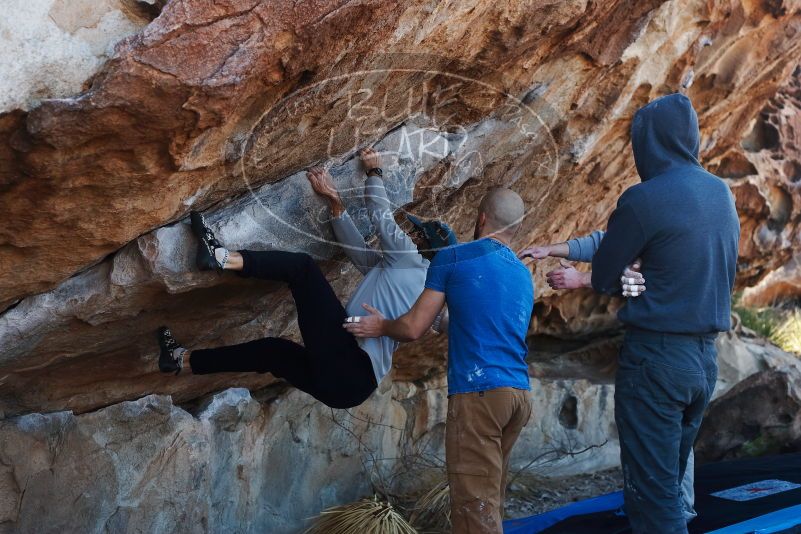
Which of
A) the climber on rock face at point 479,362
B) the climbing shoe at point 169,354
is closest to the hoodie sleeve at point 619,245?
the climber on rock face at point 479,362

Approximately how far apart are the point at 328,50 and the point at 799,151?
19.4ft

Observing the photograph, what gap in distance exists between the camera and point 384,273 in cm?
420

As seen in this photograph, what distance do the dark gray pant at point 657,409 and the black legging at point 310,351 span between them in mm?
1145

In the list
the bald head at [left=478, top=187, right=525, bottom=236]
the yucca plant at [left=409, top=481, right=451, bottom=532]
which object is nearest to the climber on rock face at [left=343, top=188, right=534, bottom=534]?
the bald head at [left=478, top=187, right=525, bottom=236]

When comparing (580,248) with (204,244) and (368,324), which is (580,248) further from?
(204,244)

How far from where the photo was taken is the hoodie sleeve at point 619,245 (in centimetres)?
356

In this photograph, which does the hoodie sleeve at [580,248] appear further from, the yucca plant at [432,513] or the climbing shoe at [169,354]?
the yucca plant at [432,513]

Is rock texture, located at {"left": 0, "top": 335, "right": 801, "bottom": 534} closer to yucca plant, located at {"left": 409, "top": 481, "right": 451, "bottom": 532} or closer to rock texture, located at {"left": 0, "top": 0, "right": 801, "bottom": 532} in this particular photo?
rock texture, located at {"left": 0, "top": 0, "right": 801, "bottom": 532}

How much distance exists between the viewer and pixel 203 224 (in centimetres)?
381

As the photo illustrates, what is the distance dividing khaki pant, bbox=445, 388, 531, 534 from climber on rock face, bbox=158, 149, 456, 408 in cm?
63

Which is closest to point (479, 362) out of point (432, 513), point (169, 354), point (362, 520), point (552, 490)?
point (169, 354)

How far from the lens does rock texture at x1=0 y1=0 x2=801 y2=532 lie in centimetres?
312

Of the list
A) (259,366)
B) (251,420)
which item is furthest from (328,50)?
(251,420)

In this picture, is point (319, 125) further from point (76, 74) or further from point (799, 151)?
point (799, 151)
